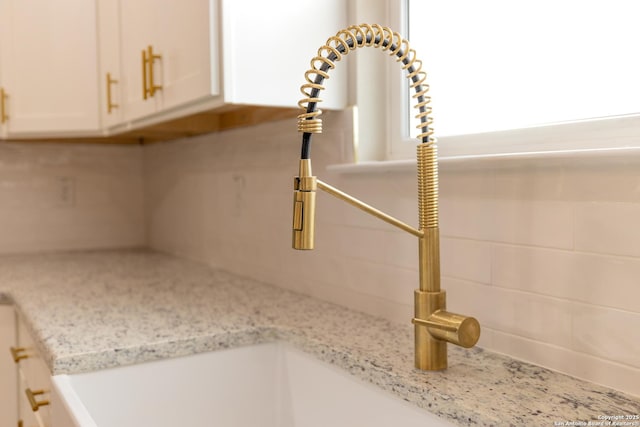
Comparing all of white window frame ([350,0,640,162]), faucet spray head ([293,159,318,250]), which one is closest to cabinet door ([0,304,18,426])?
white window frame ([350,0,640,162])

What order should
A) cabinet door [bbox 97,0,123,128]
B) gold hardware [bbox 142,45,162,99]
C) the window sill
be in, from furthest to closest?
cabinet door [bbox 97,0,123,128]
gold hardware [bbox 142,45,162,99]
the window sill

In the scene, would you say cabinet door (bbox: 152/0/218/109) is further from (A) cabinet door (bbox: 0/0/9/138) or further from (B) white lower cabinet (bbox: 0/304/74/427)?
(A) cabinet door (bbox: 0/0/9/138)

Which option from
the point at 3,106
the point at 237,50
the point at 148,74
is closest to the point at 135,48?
the point at 148,74

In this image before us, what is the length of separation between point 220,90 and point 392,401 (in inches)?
27.3

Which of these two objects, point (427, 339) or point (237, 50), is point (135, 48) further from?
point (427, 339)

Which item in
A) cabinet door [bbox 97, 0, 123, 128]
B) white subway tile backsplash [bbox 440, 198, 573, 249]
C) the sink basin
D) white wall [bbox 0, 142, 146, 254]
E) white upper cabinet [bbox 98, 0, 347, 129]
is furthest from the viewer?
white wall [bbox 0, 142, 146, 254]

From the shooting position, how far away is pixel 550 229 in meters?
0.95

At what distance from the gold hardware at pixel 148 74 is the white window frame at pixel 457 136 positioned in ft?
1.74

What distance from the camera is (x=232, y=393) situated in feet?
4.08

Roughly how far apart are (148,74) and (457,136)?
0.87m

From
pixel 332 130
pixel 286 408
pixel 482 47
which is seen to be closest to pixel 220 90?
pixel 332 130

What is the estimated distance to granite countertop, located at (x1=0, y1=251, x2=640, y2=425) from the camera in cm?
85

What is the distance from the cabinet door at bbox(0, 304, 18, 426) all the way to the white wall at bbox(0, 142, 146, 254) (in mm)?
964

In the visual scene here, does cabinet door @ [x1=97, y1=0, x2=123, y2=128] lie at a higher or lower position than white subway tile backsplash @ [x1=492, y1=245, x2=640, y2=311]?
higher
